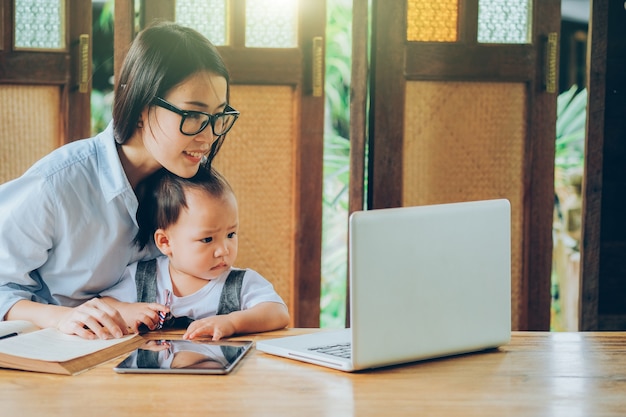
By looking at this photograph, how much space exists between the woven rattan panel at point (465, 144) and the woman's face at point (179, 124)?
1218 millimetres

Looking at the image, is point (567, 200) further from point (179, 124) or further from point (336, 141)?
point (179, 124)

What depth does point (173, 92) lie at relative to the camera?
6.04 feet

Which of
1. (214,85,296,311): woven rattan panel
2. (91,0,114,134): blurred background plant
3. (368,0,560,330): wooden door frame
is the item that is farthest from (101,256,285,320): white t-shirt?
(91,0,114,134): blurred background plant

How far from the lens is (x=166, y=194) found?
75.2 inches

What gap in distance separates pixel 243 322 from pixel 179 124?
0.46 metres

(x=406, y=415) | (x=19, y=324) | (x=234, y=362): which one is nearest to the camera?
(x=406, y=415)

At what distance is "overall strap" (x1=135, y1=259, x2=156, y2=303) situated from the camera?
186cm

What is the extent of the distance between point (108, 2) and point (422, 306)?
3.24 metres

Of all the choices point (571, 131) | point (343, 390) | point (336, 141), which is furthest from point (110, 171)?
point (571, 131)

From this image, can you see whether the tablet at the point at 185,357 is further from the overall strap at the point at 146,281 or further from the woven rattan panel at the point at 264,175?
the woven rattan panel at the point at 264,175

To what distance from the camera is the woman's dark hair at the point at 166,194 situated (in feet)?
6.14

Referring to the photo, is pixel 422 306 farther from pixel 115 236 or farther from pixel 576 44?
pixel 576 44

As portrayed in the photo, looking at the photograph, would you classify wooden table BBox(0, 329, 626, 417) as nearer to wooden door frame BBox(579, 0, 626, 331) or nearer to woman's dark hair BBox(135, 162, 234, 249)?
woman's dark hair BBox(135, 162, 234, 249)

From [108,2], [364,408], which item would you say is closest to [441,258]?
[364,408]
